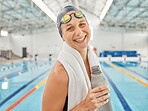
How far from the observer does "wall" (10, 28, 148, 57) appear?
805 inches

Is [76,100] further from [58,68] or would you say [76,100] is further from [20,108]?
[20,108]

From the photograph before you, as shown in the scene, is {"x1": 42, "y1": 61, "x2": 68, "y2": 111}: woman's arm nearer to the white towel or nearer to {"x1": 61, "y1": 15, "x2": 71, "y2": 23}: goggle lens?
the white towel

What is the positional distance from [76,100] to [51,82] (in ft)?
0.77

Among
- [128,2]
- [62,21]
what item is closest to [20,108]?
[62,21]

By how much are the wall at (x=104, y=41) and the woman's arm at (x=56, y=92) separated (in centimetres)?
1990

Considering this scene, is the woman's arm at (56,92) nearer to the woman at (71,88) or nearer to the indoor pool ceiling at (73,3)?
the woman at (71,88)

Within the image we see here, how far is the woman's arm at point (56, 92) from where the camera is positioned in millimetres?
776

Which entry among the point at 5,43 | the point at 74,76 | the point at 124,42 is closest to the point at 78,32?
the point at 74,76

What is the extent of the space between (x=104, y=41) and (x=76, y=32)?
2074 centimetres

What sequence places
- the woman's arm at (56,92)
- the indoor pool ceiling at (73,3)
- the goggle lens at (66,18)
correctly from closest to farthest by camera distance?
the woman's arm at (56,92) < the goggle lens at (66,18) < the indoor pool ceiling at (73,3)

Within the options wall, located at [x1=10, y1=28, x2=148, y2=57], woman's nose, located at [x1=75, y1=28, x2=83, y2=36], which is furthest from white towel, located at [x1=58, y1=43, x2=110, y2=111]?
wall, located at [x1=10, y1=28, x2=148, y2=57]

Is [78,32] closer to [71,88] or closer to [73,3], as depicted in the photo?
[71,88]

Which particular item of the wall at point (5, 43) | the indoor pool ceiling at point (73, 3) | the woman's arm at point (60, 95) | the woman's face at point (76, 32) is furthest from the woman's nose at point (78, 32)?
the wall at point (5, 43)

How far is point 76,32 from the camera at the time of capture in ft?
2.86
